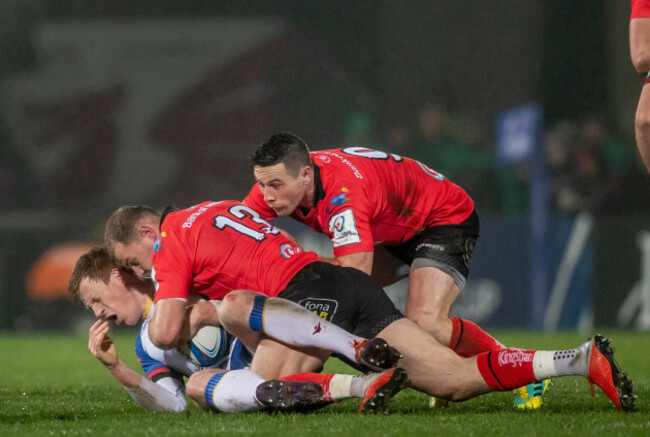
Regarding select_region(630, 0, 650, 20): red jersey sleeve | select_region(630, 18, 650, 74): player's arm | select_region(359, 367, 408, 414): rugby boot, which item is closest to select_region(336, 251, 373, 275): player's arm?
select_region(359, 367, 408, 414): rugby boot

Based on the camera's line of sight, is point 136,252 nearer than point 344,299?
No

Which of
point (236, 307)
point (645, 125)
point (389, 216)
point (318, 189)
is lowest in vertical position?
point (236, 307)

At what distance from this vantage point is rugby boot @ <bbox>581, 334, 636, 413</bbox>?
3.92 metres

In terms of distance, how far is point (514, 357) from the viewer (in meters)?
4.17

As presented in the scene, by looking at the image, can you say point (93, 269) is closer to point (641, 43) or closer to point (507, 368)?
point (507, 368)

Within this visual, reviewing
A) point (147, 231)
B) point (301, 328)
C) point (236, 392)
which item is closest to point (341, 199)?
point (301, 328)

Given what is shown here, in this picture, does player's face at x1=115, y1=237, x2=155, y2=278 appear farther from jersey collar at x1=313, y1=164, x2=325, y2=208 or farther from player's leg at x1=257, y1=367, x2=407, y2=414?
player's leg at x1=257, y1=367, x2=407, y2=414

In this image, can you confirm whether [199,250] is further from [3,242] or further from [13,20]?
[13,20]

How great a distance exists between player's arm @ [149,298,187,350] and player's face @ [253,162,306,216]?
0.80 m

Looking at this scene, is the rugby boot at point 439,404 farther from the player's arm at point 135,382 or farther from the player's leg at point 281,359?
the player's arm at point 135,382

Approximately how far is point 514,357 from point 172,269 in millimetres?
1561

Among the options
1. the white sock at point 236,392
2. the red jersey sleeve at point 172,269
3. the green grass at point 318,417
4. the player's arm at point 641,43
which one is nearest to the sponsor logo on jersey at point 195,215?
the red jersey sleeve at point 172,269

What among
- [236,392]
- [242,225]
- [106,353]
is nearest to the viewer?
[236,392]

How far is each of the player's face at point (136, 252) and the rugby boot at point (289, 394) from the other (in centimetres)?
121
